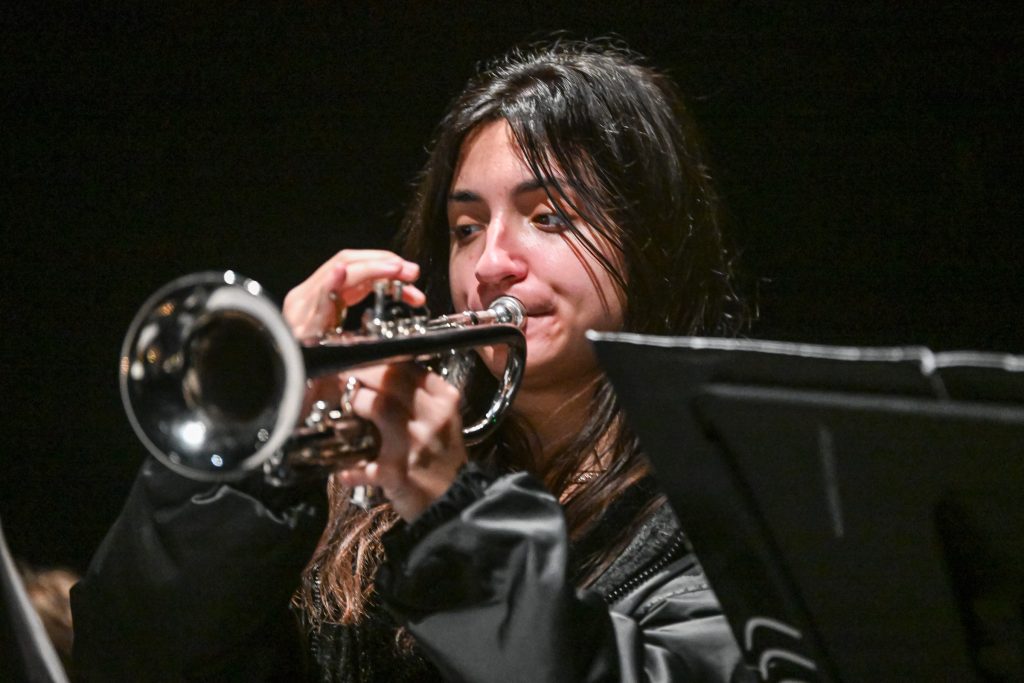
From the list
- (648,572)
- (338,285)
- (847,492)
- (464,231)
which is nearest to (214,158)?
(464,231)

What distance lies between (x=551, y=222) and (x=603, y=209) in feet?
0.30

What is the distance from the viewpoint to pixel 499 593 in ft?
4.03

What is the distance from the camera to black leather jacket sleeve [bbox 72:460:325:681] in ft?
4.84

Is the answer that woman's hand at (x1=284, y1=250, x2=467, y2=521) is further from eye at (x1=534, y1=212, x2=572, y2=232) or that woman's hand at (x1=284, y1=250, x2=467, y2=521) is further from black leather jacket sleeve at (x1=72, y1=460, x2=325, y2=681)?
eye at (x1=534, y1=212, x2=572, y2=232)

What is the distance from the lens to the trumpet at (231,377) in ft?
3.89

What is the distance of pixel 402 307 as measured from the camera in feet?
4.70

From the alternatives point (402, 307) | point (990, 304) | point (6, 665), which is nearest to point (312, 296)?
point (402, 307)

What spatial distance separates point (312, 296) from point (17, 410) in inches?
54.7

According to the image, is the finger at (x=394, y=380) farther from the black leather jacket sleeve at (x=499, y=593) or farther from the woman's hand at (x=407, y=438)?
the black leather jacket sleeve at (x=499, y=593)

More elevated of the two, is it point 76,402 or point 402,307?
point 402,307

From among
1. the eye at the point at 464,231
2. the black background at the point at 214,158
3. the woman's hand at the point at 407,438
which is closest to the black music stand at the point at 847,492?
the woman's hand at the point at 407,438

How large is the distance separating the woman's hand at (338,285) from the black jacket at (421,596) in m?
0.25

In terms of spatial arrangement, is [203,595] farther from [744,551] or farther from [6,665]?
[744,551]

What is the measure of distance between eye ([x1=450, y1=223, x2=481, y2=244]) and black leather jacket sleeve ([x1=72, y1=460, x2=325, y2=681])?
598 millimetres
